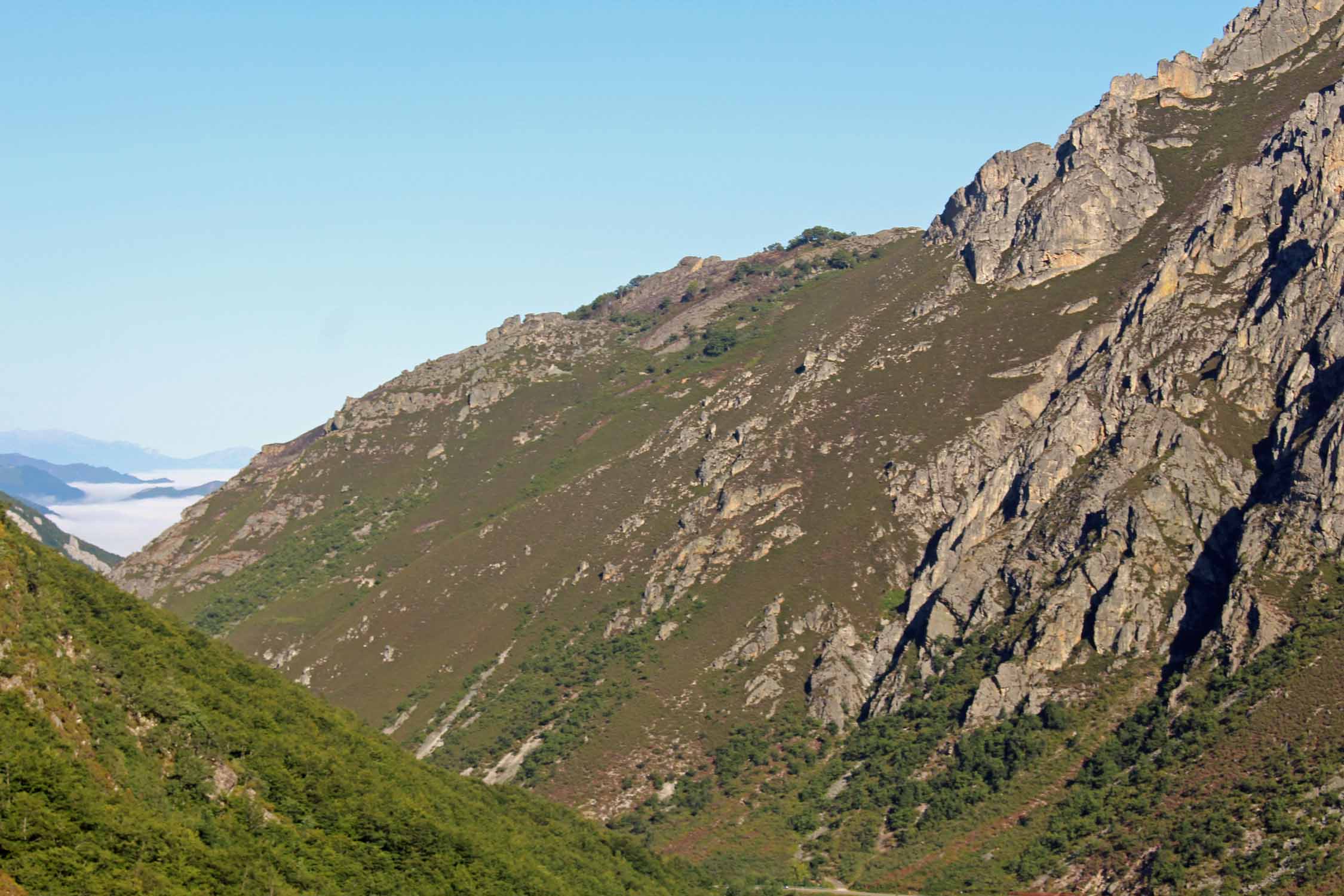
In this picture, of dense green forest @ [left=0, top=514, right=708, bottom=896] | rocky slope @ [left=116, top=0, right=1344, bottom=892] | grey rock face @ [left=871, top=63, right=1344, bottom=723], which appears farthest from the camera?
grey rock face @ [left=871, top=63, right=1344, bottom=723]

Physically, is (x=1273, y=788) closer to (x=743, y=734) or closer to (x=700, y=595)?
(x=743, y=734)

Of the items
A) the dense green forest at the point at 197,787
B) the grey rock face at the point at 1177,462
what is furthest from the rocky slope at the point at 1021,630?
the dense green forest at the point at 197,787

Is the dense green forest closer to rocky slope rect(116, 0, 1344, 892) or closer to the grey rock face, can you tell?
rocky slope rect(116, 0, 1344, 892)

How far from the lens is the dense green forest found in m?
69.4

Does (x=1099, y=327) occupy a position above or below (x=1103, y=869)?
above

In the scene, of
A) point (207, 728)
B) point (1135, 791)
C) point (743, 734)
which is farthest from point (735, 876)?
point (207, 728)

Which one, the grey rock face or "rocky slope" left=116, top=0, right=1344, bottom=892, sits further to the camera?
the grey rock face

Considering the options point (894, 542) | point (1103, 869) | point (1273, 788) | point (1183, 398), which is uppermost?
point (1183, 398)

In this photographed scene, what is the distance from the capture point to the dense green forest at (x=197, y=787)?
6944 cm

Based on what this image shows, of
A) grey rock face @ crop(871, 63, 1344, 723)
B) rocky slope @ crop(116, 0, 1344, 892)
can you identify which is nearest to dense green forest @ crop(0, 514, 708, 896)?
rocky slope @ crop(116, 0, 1344, 892)

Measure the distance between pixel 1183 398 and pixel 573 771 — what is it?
81.1 metres

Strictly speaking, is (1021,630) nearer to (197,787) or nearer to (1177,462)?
(1177,462)

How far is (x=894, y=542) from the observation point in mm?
184750

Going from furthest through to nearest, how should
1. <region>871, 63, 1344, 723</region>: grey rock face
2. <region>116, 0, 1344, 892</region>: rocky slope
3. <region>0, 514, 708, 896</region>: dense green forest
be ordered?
1. <region>871, 63, 1344, 723</region>: grey rock face
2. <region>116, 0, 1344, 892</region>: rocky slope
3. <region>0, 514, 708, 896</region>: dense green forest
